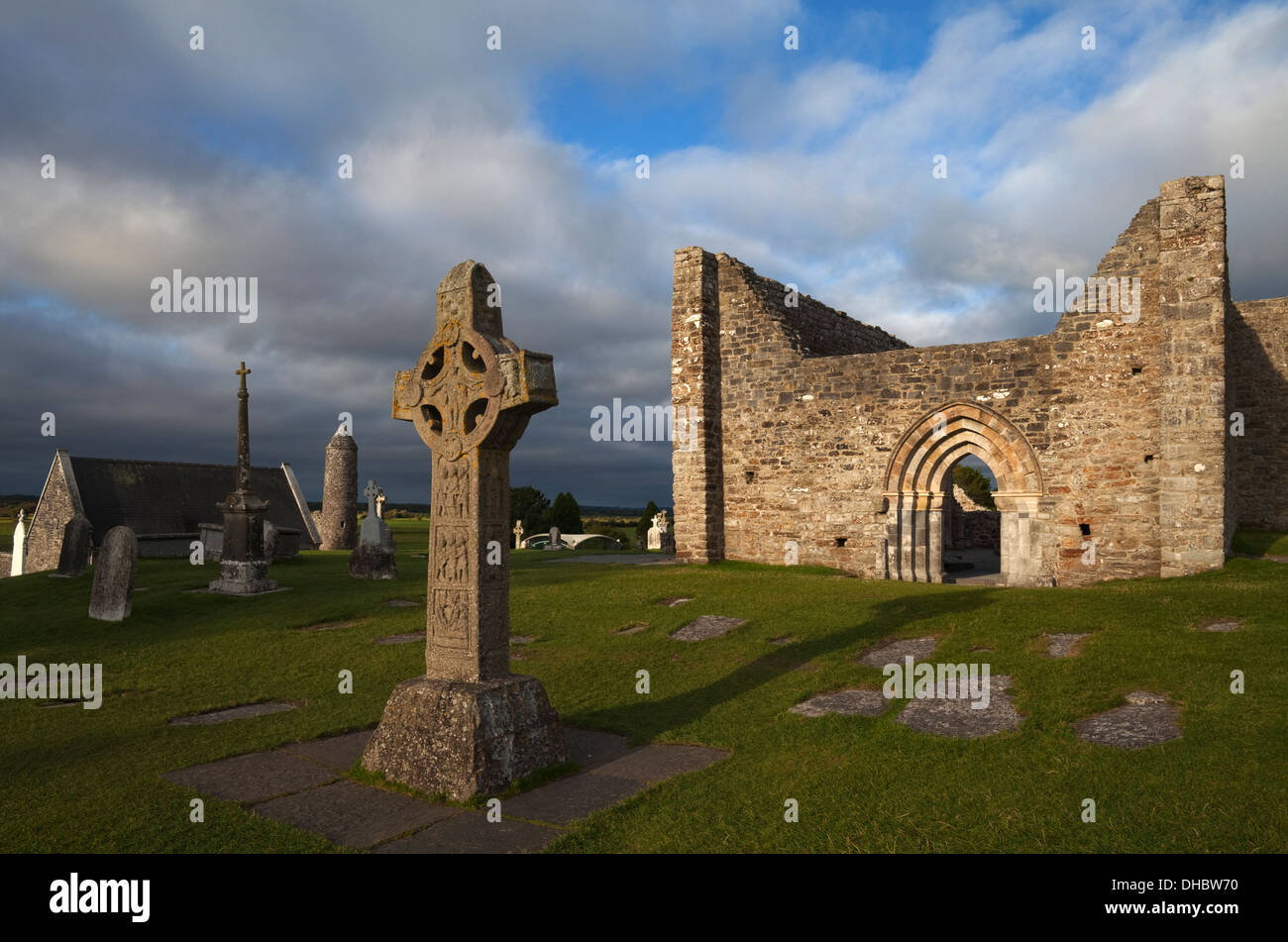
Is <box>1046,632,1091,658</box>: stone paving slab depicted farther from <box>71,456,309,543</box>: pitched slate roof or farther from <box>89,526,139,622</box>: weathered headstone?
<box>71,456,309,543</box>: pitched slate roof

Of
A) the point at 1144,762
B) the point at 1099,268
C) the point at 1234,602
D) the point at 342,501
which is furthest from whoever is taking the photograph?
the point at 342,501

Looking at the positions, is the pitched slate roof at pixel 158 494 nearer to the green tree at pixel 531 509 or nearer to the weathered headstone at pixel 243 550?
the weathered headstone at pixel 243 550

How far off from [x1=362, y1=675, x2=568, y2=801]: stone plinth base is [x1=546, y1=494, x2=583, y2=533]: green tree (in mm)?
34739

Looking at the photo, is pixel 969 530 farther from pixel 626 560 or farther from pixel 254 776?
pixel 254 776

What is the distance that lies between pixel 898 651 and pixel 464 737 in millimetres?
4694

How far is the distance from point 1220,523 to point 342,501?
1015 inches

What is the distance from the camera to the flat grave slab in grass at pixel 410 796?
4086 millimetres

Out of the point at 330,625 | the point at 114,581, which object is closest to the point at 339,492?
the point at 114,581

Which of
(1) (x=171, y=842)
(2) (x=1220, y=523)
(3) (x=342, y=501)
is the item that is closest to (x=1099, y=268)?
(2) (x=1220, y=523)

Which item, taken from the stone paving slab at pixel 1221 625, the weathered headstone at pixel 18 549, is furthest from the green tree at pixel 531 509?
the stone paving slab at pixel 1221 625

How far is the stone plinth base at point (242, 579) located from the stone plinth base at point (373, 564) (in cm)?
186

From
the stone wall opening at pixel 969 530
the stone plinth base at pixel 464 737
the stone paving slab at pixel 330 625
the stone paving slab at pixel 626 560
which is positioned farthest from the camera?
the stone wall opening at pixel 969 530
